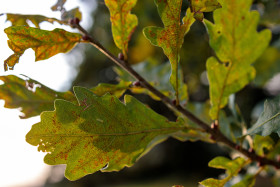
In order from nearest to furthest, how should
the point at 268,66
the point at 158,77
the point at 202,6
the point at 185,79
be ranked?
the point at 202,6 < the point at 158,77 < the point at 268,66 < the point at 185,79

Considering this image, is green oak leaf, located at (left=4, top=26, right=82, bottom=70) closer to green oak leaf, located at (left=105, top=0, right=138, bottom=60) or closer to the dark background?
green oak leaf, located at (left=105, top=0, right=138, bottom=60)

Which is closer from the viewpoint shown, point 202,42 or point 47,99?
point 47,99

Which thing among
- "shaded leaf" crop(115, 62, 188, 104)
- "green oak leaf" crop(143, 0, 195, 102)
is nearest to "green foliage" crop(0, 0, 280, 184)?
"green oak leaf" crop(143, 0, 195, 102)

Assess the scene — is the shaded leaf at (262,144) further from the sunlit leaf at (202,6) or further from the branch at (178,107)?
the sunlit leaf at (202,6)

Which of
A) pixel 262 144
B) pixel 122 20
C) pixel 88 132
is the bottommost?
pixel 262 144

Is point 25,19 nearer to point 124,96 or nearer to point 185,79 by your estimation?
point 124,96

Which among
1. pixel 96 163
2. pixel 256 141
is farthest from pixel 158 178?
pixel 96 163

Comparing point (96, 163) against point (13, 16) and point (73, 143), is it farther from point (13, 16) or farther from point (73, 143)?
point (13, 16)

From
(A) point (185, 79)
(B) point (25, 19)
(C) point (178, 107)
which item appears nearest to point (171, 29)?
(C) point (178, 107)
